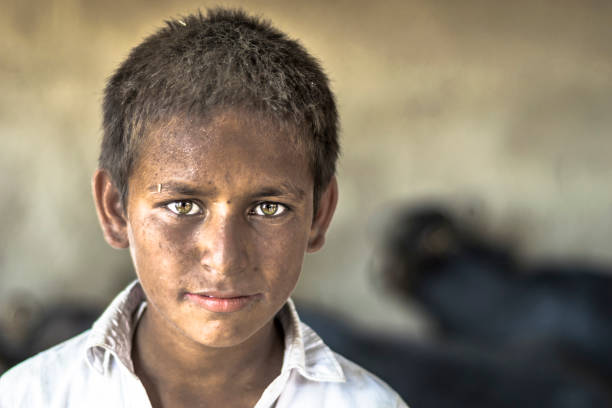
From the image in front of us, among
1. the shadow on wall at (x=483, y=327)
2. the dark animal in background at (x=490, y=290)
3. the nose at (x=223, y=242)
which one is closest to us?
the nose at (x=223, y=242)

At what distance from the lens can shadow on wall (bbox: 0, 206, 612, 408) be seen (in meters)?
1.89

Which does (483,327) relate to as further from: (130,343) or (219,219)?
(219,219)

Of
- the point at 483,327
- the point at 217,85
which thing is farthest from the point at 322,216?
the point at 483,327

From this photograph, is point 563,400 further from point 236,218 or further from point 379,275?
point 236,218

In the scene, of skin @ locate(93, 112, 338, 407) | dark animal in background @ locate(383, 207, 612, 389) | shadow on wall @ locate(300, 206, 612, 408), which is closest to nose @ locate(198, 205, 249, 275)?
skin @ locate(93, 112, 338, 407)

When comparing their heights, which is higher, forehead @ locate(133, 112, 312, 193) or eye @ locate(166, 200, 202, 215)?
forehead @ locate(133, 112, 312, 193)

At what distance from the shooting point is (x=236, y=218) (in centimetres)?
89

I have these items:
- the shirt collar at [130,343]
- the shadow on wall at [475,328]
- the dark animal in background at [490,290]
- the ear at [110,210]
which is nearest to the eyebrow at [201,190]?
the ear at [110,210]

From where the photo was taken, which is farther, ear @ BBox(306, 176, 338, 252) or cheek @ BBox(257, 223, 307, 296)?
ear @ BBox(306, 176, 338, 252)

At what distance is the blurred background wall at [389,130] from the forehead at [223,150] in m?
1.64

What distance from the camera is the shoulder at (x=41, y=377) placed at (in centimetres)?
98

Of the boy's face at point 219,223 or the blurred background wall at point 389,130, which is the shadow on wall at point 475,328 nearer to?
the blurred background wall at point 389,130

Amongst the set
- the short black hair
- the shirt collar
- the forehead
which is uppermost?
the short black hair

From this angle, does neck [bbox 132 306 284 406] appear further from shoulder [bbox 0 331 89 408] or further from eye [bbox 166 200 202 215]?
eye [bbox 166 200 202 215]
